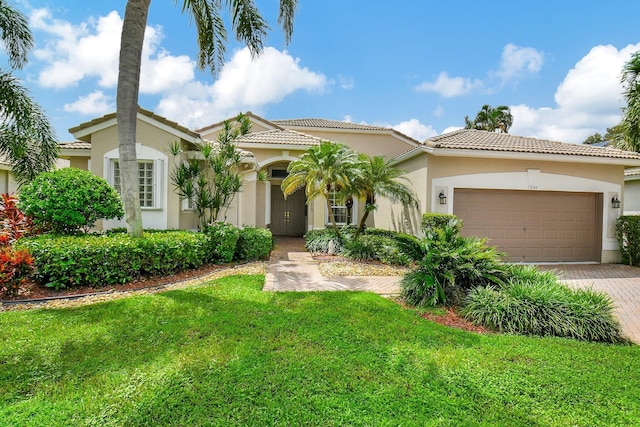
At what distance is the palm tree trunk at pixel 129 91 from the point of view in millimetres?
8148

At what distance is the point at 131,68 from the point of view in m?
8.22

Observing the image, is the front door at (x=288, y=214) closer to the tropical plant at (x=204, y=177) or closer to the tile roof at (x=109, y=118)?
the tropical plant at (x=204, y=177)

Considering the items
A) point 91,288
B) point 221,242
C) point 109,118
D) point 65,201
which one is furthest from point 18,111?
point 221,242

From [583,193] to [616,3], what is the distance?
657cm

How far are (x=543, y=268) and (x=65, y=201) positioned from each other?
15551 mm

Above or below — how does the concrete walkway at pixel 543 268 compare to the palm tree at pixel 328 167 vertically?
below

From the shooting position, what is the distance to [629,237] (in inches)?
477

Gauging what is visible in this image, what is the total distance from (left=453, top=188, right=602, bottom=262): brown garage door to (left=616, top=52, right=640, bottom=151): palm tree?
9.49ft

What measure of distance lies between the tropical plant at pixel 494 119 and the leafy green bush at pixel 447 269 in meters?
34.6

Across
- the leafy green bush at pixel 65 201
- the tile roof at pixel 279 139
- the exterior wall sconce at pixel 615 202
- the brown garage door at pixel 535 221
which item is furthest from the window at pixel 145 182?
the exterior wall sconce at pixel 615 202

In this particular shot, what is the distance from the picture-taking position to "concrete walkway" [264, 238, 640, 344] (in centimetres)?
694

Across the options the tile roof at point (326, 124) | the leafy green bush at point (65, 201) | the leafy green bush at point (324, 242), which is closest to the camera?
the leafy green bush at point (65, 201)

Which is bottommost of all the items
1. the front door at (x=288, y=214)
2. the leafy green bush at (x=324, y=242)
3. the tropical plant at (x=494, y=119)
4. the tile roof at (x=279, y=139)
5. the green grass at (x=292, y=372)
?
the green grass at (x=292, y=372)

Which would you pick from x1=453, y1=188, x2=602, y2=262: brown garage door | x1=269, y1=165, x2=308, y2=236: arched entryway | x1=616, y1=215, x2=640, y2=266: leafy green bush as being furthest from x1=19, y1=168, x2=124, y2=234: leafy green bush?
x1=616, y1=215, x2=640, y2=266: leafy green bush
